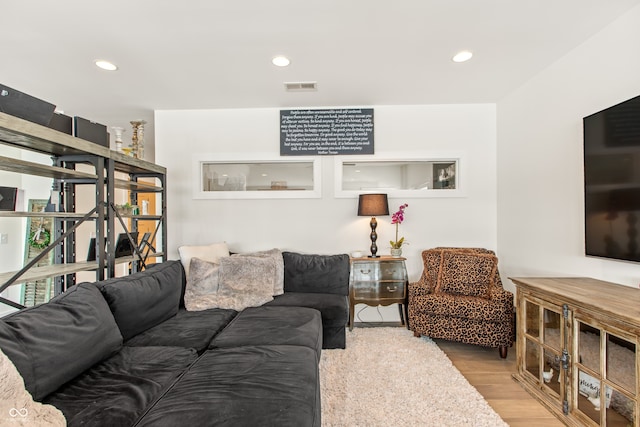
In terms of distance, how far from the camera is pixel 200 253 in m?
2.96

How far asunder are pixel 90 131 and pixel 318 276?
227cm

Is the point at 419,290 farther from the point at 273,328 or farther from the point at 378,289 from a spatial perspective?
the point at 273,328

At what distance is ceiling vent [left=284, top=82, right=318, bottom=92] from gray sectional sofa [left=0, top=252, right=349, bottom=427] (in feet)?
6.70

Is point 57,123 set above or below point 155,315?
above

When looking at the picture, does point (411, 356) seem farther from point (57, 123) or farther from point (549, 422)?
point (57, 123)

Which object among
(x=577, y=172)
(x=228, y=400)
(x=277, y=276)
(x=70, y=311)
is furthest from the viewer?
(x=277, y=276)

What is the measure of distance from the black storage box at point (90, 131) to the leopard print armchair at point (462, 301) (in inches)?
117

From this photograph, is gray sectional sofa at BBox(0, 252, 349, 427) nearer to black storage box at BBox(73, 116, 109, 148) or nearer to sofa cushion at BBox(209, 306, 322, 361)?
sofa cushion at BBox(209, 306, 322, 361)

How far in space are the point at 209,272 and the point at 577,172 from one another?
10.3 ft

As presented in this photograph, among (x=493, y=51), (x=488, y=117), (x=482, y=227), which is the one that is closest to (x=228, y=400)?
(x=493, y=51)

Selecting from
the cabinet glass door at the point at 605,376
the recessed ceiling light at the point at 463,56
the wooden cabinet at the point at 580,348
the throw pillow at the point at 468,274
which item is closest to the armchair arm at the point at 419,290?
the throw pillow at the point at 468,274

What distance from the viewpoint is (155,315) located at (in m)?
2.11

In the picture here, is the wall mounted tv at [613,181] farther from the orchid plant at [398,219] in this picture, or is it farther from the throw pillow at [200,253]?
the throw pillow at [200,253]

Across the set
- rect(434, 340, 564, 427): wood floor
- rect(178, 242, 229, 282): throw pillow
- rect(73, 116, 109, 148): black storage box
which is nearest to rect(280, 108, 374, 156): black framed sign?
rect(178, 242, 229, 282): throw pillow
